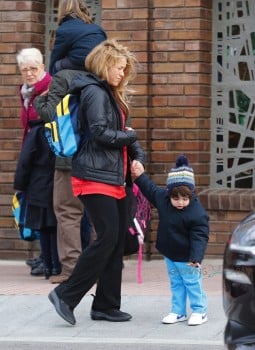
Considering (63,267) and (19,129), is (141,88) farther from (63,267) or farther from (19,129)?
(63,267)

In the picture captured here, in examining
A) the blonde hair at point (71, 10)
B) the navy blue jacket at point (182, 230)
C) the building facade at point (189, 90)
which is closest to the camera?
the navy blue jacket at point (182, 230)

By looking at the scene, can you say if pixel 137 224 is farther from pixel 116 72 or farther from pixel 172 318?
pixel 116 72

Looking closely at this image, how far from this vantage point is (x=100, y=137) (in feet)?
27.3

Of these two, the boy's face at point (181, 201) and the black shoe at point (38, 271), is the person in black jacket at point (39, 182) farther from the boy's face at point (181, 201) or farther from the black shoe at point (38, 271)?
the boy's face at point (181, 201)

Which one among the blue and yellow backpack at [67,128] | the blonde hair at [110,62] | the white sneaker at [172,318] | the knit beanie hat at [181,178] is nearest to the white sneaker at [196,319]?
the white sneaker at [172,318]

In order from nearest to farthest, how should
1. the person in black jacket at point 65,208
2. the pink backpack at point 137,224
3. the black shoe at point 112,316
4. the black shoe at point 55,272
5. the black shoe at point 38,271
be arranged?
the black shoe at point 112,316 < the pink backpack at point 137,224 < the person in black jacket at point 65,208 < the black shoe at point 55,272 < the black shoe at point 38,271

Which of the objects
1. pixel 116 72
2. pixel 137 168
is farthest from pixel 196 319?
pixel 116 72

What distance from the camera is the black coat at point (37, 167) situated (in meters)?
10.3

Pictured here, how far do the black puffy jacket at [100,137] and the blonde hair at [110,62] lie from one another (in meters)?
0.06

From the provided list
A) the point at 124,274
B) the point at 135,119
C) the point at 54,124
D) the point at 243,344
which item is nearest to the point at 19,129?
the point at 135,119

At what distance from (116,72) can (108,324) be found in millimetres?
1779

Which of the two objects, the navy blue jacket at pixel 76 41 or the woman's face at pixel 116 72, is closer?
the woman's face at pixel 116 72

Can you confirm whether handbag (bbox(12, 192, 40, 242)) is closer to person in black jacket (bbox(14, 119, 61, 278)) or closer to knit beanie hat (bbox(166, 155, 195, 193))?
person in black jacket (bbox(14, 119, 61, 278))

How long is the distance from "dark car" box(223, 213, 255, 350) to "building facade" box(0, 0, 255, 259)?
15.8ft
